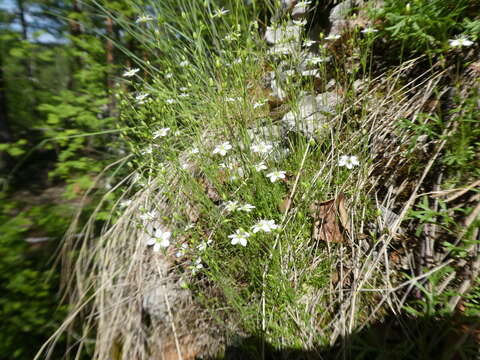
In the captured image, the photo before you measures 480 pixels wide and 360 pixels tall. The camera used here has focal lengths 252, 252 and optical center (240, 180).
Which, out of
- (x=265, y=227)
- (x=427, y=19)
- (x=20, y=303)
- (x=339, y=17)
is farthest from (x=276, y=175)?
(x=20, y=303)

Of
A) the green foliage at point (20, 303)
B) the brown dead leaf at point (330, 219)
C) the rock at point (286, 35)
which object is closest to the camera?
the brown dead leaf at point (330, 219)

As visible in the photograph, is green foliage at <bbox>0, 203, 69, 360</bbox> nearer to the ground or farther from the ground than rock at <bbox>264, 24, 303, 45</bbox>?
nearer to the ground

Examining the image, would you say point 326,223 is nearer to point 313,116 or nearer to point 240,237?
point 240,237

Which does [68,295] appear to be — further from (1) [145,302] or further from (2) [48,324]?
(1) [145,302]

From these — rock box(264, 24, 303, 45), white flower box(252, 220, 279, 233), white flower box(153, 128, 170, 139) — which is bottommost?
white flower box(252, 220, 279, 233)

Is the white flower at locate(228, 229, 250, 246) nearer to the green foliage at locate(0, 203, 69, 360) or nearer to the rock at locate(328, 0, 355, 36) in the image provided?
the green foliage at locate(0, 203, 69, 360)

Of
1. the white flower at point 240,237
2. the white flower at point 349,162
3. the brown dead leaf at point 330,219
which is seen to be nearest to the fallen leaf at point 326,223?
the brown dead leaf at point 330,219

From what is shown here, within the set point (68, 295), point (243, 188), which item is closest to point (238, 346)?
point (243, 188)

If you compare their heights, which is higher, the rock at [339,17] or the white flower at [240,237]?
the rock at [339,17]

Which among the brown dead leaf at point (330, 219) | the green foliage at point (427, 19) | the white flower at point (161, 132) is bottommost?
the brown dead leaf at point (330, 219)

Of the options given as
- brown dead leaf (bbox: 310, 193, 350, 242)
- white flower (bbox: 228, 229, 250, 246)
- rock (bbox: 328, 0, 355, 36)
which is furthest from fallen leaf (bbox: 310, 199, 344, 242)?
rock (bbox: 328, 0, 355, 36)

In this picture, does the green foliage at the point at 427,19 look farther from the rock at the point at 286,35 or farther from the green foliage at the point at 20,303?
the green foliage at the point at 20,303

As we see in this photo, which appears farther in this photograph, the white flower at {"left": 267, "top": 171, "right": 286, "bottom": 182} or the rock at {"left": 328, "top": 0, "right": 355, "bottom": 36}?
the rock at {"left": 328, "top": 0, "right": 355, "bottom": 36}
